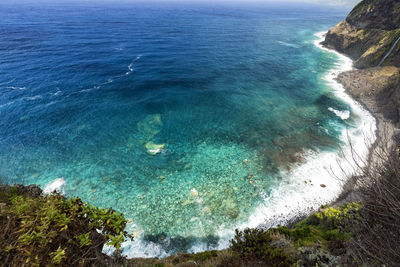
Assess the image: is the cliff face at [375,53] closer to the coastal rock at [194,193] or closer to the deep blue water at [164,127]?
the deep blue water at [164,127]

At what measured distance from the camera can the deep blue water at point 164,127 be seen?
23092mm

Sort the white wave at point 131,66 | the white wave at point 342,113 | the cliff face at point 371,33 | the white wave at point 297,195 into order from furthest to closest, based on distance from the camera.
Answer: the white wave at point 131,66 < the cliff face at point 371,33 < the white wave at point 342,113 < the white wave at point 297,195

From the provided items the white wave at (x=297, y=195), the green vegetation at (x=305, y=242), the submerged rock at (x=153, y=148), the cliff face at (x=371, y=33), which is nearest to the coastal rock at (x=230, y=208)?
the white wave at (x=297, y=195)

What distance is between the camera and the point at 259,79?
53344 millimetres

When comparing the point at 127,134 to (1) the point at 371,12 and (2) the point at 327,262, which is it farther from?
(1) the point at 371,12

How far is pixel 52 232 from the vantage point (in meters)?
7.84

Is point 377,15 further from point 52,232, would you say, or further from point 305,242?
point 52,232

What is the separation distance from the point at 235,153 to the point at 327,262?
1954 centimetres

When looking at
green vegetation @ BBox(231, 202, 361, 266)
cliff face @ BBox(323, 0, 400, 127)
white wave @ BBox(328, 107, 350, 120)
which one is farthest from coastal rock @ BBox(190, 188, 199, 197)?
cliff face @ BBox(323, 0, 400, 127)

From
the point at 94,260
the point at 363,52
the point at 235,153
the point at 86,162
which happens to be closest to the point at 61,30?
the point at 86,162

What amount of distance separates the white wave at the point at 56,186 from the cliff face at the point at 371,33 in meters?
74.3

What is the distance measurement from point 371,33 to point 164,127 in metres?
72.7

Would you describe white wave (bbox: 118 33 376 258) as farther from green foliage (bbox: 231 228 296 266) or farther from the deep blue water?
green foliage (bbox: 231 228 296 266)

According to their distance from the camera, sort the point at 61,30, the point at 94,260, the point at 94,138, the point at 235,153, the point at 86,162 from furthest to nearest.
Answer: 1. the point at 61,30
2. the point at 94,138
3. the point at 235,153
4. the point at 86,162
5. the point at 94,260
